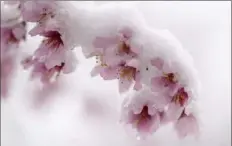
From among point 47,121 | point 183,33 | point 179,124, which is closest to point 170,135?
point 179,124

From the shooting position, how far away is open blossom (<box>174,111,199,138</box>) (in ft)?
2.88

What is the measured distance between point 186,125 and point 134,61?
171 mm

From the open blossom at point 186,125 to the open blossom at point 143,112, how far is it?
0.16 feet

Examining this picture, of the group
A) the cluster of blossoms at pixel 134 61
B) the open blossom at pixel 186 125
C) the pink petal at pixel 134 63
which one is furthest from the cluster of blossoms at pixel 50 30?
the open blossom at pixel 186 125

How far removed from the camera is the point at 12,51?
111 cm

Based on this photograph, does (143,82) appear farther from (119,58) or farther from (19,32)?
(19,32)

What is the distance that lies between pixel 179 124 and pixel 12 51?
1.42 feet

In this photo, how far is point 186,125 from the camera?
88 centimetres

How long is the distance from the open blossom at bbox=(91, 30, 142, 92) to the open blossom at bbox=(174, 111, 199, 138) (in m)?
0.11

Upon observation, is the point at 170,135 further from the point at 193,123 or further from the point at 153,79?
the point at 153,79

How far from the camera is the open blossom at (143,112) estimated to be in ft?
2.71

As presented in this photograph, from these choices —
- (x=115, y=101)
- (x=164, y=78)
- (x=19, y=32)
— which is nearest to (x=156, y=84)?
(x=164, y=78)

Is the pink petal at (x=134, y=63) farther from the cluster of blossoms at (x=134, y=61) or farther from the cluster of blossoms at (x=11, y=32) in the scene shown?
the cluster of blossoms at (x=11, y=32)

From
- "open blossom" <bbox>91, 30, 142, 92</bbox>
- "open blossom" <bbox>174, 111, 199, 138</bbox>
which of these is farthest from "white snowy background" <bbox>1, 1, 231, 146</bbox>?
"open blossom" <bbox>91, 30, 142, 92</bbox>
